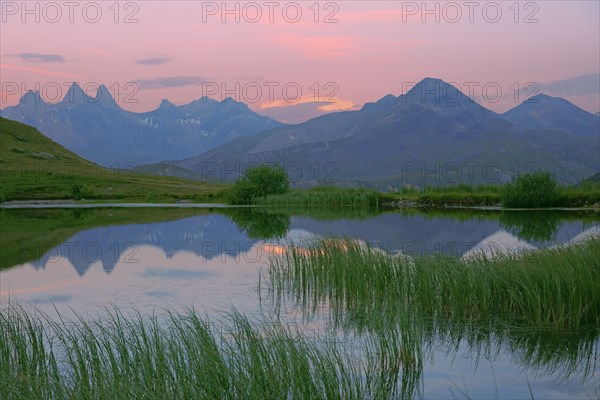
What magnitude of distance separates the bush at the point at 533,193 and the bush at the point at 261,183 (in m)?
23.3

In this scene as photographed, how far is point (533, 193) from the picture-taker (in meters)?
52.1

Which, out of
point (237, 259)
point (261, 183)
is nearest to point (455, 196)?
point (261, 183)

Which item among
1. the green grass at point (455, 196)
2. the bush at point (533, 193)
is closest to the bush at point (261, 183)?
the green grass at point (455, 196)

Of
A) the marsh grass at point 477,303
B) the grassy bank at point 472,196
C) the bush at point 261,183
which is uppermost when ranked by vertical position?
the bush at point 261,183

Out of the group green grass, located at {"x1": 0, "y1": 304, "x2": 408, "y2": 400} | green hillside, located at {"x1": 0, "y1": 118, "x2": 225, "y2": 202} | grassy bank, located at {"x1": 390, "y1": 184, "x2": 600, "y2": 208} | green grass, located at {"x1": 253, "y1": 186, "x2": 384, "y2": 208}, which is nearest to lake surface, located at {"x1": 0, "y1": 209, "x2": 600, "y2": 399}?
green grass, located at {"x1": 0, "y1": 304, "x2": 408, "y2": 400}

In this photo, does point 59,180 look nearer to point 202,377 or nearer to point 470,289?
point 470,289

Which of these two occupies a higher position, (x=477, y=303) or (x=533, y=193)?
(x=533, y=193)

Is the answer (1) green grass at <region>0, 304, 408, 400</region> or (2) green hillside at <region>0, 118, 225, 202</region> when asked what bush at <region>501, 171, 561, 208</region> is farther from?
(1) green grass at <region>0, 304, 408, 400</region>

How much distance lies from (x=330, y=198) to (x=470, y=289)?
47.4 metres

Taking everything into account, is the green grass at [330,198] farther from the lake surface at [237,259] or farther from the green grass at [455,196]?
the lake surface at [237,259]

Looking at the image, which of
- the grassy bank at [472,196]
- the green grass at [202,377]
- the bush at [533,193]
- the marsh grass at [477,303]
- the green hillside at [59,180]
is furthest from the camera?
the green hillside at [59,180]

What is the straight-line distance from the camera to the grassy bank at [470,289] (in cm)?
1377

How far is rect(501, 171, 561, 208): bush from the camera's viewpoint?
171ft

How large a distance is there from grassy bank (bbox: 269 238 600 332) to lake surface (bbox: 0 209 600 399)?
0.89 meters
